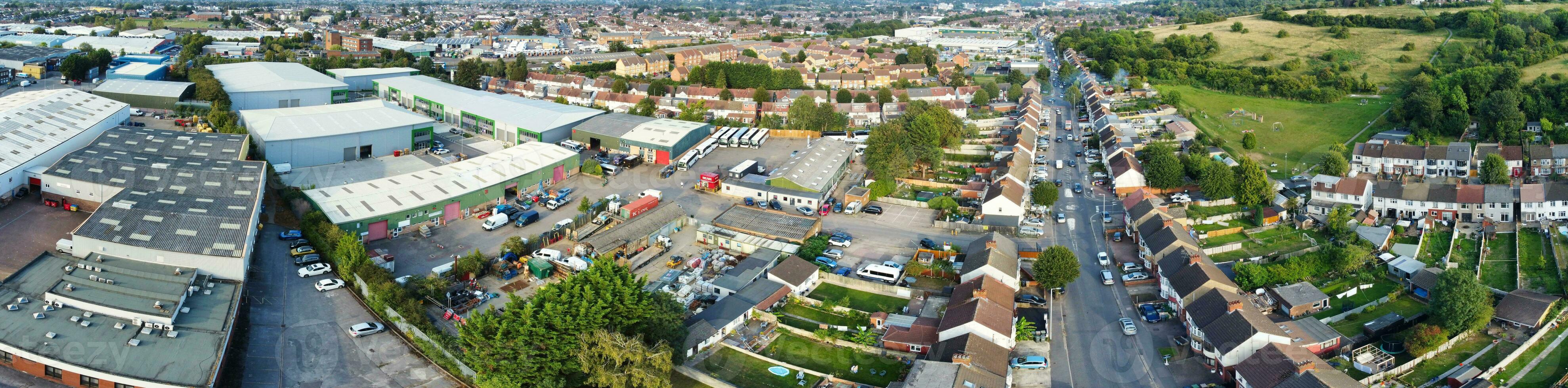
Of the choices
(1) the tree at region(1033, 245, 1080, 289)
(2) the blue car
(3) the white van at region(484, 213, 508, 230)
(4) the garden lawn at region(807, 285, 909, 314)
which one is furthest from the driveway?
(2) the blue car

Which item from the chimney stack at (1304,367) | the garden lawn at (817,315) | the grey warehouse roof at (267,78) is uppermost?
the grey warehouse roof at (267,78)

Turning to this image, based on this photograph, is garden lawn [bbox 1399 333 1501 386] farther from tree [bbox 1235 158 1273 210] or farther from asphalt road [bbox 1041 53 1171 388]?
tree [bbox 1235 158 1273 210]

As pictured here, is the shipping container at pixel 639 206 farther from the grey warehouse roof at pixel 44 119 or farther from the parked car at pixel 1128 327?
the grey warehouse roof at pixel 44 119

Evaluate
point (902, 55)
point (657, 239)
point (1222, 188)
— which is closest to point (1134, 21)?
point (902, 55)

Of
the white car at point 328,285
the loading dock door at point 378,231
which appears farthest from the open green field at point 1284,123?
the white car at point 328,285

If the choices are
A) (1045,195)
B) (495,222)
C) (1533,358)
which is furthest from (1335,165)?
(495,222)

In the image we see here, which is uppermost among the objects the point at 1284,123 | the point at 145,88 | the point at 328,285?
the point at 1284,123

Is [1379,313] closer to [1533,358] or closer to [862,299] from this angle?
[1533,358]
